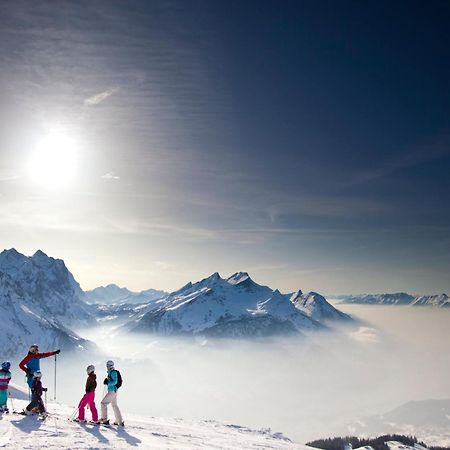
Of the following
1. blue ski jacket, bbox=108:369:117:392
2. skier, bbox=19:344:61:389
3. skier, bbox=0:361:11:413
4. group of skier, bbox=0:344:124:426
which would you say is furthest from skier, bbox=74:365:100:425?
skier, bbox=0:361:11:413

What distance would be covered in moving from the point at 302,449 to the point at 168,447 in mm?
14483

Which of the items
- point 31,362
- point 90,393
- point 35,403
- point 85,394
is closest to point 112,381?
point 90,393

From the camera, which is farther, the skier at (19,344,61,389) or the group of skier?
the skier at (19,344,61,389)

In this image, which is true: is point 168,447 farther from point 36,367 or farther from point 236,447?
point 36,367

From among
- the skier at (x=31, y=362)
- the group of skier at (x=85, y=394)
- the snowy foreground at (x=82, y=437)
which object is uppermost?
the skier at (x=31, y=362)

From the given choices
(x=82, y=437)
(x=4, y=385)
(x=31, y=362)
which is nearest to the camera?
(x=82, y=437)

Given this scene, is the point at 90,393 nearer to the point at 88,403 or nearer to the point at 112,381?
the point at 88,403

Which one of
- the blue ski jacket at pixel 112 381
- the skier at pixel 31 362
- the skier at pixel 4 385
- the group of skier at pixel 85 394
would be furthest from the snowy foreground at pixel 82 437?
the skier at pixel 31 362

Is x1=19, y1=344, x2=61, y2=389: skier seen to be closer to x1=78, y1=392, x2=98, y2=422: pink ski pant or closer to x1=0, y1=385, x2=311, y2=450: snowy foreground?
x1=0, y1=385, x2=311, y2=450: snowy foreground

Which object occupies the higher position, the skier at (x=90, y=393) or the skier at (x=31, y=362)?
the skier at (x=31, y=362)

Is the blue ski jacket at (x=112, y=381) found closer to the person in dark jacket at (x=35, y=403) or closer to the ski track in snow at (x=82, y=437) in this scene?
the ski track in snow at (x=82, y=437)

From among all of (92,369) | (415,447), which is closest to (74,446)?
(92,369)

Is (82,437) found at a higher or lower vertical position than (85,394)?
lower

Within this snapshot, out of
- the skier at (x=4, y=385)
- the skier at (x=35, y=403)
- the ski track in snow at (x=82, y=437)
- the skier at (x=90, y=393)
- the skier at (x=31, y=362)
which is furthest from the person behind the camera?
the skier at (x=31, y=362)
